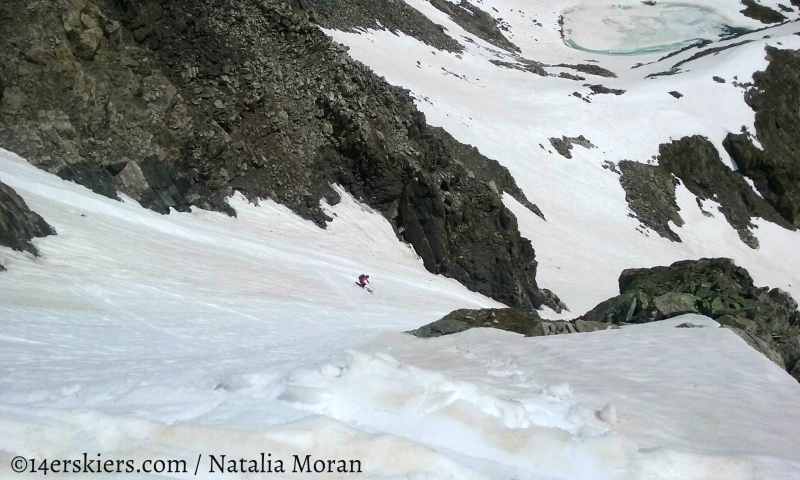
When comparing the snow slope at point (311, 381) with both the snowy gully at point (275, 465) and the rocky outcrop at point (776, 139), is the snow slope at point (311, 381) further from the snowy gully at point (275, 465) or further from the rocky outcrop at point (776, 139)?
the rocky outcrop at point (776, 139)

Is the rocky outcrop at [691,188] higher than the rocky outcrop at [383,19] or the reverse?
the reverse

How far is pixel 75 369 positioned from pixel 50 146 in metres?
12.0

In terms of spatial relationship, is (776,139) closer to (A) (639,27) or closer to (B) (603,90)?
(B) (603,90)

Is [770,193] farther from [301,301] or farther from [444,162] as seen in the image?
[301,301]

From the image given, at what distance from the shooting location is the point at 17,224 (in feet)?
37.1

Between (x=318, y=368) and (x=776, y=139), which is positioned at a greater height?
(x=776, y=139)

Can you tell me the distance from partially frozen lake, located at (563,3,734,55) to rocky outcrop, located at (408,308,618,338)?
75.1m

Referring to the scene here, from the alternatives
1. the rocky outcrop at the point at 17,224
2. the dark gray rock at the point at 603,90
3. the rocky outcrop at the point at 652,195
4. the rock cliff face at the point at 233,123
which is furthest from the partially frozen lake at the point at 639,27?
the rocky outcrop at the point at 17,224

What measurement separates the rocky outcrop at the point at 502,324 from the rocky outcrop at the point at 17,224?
22.9 feet

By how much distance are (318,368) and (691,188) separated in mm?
48096

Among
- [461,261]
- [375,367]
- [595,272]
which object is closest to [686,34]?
[595,272]

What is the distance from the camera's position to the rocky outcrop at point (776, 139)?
52.6 metres

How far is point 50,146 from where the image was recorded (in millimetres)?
16750

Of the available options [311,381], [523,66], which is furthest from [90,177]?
[523,66]
